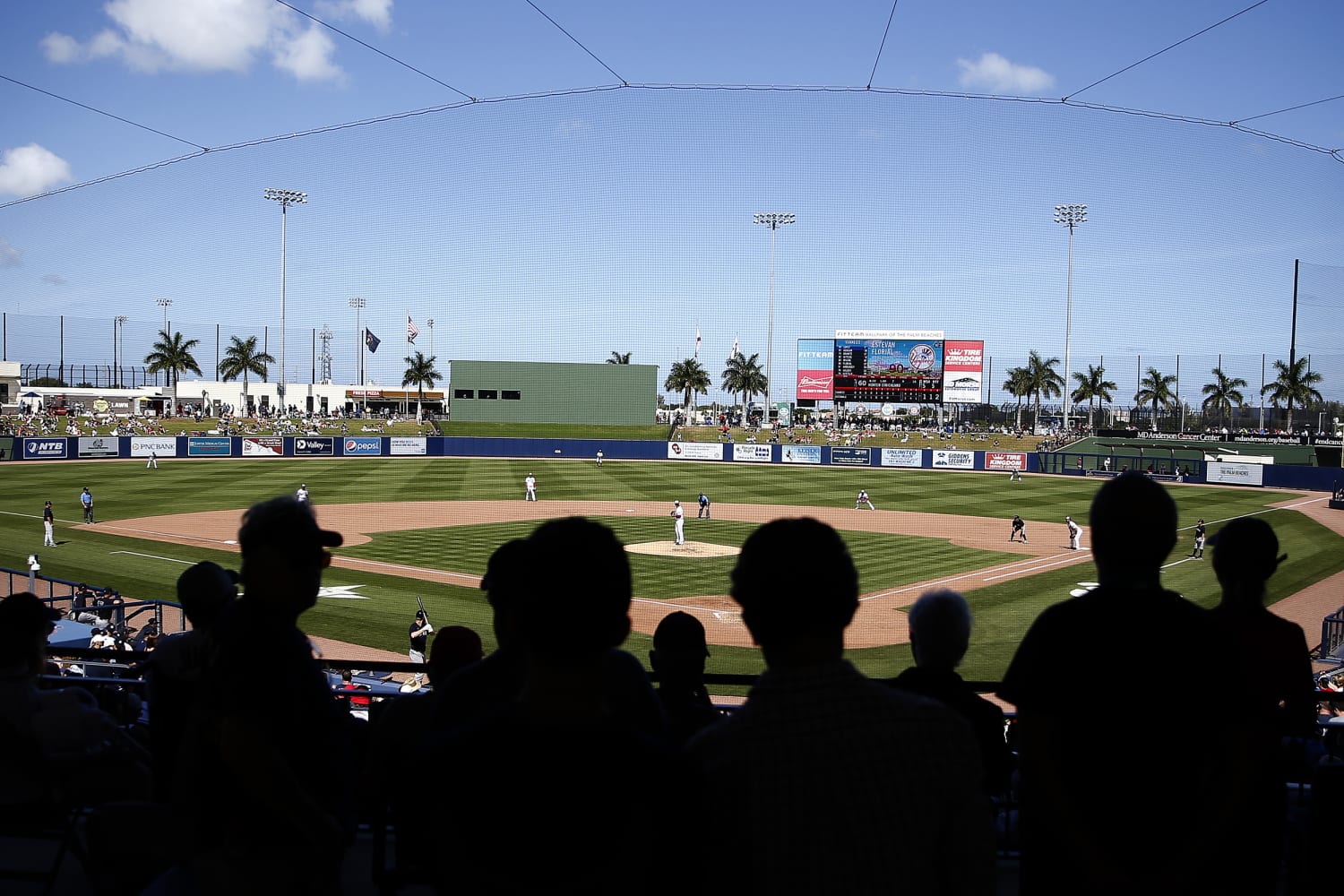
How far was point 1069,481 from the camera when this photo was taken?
2251 inches

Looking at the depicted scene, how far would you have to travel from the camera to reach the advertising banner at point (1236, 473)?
178 ft

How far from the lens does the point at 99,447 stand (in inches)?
2228

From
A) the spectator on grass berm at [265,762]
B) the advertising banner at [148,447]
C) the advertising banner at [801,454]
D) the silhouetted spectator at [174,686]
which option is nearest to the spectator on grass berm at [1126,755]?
the spectator on grass berm at [265,762]

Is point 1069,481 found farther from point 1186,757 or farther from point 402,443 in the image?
point 1186,757

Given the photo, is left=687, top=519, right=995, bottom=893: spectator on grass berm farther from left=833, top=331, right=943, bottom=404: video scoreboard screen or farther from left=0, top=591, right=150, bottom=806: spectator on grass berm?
left=833, top=331, right=943, bottom=404: video scoreboard screen

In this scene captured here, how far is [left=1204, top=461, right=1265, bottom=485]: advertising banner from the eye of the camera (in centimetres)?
5441

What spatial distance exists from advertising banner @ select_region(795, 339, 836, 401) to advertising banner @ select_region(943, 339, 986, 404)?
8371 mm

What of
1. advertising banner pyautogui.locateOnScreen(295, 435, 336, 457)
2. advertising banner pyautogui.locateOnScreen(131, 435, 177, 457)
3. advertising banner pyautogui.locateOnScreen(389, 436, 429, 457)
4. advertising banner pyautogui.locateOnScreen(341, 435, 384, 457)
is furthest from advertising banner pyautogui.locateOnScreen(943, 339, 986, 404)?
advertising banner pyautogui.locateOnScreen(131, 435, 177, 457)

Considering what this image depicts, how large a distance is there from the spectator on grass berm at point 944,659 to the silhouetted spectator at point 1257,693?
31.0 inches

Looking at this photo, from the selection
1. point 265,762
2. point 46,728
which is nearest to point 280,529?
point 265,762

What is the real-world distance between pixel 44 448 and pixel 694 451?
3967cm

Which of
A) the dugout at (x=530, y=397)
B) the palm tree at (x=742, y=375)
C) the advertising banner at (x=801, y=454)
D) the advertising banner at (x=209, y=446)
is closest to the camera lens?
the advertising banner at (x=209, y=446)

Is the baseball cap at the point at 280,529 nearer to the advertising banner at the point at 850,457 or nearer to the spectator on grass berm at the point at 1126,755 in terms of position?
the spectator on grass berm at the point at 1126,755

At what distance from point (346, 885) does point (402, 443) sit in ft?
212
